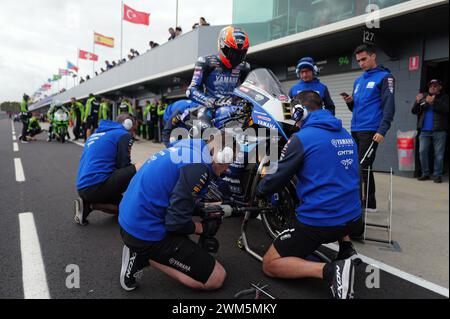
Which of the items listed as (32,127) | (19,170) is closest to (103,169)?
(19,170)


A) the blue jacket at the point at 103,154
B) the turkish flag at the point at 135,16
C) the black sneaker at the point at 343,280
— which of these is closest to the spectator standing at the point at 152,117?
the turkish flag at the point at 135,16

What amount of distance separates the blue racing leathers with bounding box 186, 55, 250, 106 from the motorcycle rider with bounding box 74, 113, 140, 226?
105 cm

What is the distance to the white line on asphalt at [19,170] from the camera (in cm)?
672

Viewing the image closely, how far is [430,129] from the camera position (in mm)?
6883

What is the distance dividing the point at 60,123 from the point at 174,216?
51.8 ft

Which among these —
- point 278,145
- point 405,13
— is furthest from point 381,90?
point 405,13

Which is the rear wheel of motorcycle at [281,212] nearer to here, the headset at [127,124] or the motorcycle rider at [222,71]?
the motorcycle rider at [222,71]

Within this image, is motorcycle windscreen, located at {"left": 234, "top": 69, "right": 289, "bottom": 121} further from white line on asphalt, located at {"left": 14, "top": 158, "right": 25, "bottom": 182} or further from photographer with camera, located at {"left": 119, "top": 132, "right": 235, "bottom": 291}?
white line on asphalt, located at {"left": 14, "top": 158, "right": 25, "bottom": 182}

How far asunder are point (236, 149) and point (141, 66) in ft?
68.1

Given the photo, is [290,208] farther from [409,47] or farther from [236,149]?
[409,47]

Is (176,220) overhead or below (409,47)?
below

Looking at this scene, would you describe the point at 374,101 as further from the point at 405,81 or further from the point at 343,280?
the point at 405,81

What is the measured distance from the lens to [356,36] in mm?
8078

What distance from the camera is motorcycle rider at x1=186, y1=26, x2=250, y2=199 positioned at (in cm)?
397
